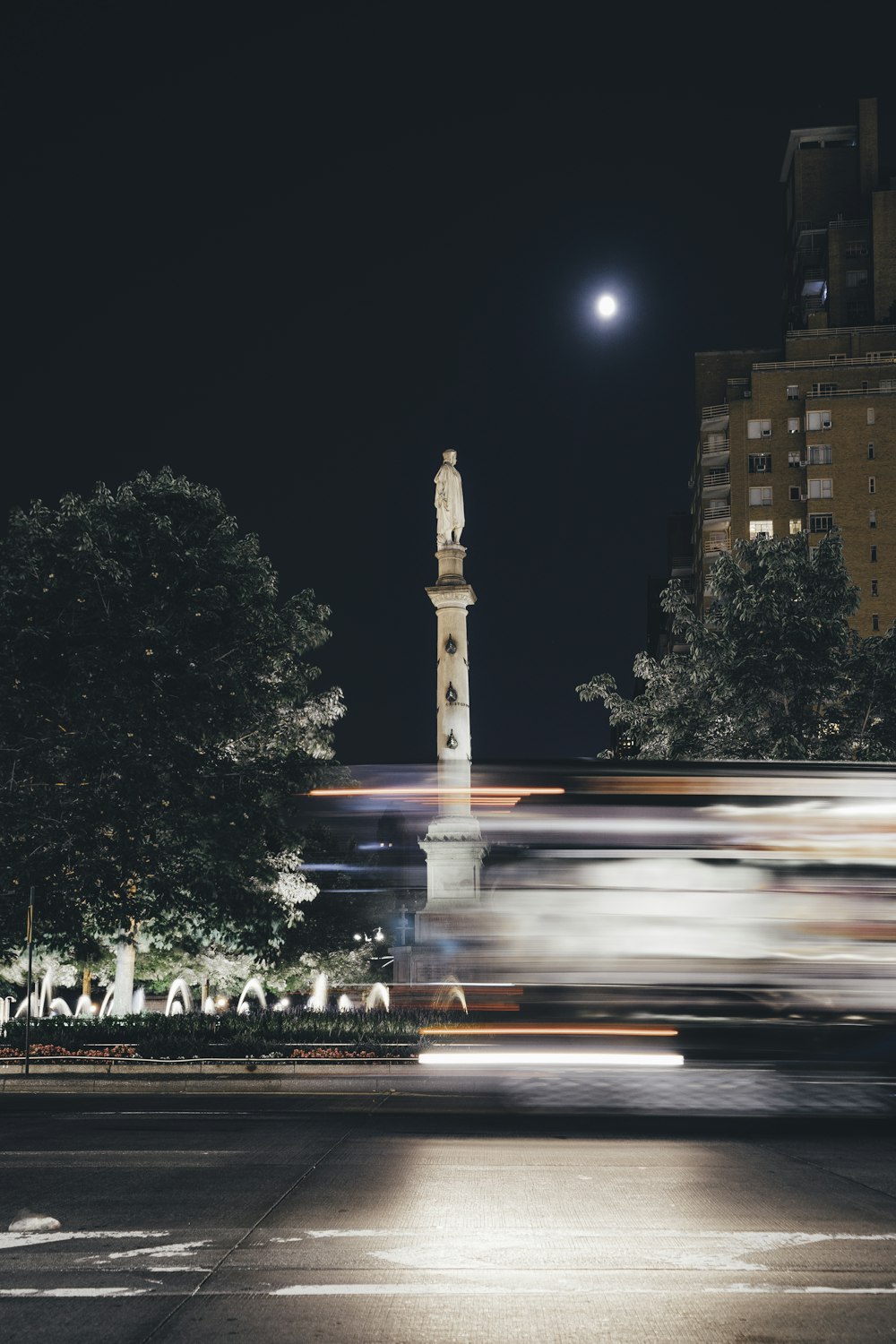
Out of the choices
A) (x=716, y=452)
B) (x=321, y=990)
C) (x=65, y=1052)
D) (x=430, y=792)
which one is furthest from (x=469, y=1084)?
(x=716, y=452)

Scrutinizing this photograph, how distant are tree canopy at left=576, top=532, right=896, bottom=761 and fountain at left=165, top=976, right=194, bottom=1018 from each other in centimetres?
1585

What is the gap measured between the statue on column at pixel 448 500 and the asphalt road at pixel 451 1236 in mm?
22839

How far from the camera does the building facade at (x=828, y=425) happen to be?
272ft

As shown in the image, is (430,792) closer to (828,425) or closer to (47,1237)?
(47,1237)

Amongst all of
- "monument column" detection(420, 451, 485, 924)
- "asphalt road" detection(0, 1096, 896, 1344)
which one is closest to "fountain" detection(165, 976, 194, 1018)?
"monument column" detection(420, 451, 485, 924)

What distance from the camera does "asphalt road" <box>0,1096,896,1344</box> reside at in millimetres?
6383

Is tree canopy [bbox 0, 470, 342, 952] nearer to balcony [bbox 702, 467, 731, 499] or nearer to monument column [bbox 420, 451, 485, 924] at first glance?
monument column [bbox 420, 451, 485, 924]

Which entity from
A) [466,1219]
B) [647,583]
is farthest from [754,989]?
[647,583]

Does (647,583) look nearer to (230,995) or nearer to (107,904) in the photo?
(230,995)

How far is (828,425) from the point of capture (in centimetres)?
8406

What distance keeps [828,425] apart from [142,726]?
2629 inches

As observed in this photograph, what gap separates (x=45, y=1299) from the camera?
680 centimetres

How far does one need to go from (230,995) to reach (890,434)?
203ft

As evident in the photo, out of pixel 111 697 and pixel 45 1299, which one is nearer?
pixel 45 1299
